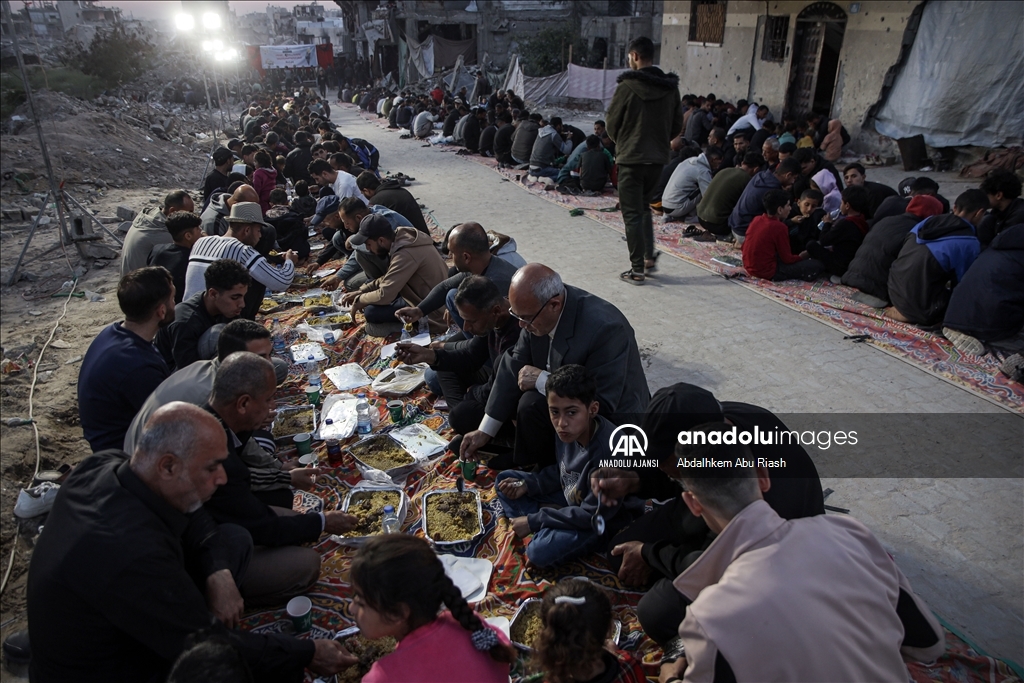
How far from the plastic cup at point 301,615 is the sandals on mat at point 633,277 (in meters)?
5.10

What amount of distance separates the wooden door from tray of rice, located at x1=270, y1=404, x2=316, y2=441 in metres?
12.9

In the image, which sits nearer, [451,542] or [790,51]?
[451,542]

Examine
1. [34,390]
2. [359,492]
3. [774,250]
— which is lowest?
[34,390]

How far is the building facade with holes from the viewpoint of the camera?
1224 centimetres

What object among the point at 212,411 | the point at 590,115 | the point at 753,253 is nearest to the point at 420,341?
the point at 212,411

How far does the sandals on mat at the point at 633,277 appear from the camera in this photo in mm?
7090

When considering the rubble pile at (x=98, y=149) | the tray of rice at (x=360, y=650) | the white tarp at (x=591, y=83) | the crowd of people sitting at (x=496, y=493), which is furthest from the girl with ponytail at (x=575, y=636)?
the white tarp at (x=591, y=83)

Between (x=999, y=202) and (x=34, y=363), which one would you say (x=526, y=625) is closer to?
(x=999, y=202)

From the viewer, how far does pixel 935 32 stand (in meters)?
11.0

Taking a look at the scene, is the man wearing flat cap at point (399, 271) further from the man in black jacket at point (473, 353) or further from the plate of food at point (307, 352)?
the man in black jacket at point (473, 353)

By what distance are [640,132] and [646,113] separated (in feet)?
0.72

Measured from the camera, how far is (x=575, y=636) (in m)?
2.35

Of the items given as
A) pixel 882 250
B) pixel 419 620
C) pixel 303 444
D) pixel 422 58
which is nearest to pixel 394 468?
pixel 303 444

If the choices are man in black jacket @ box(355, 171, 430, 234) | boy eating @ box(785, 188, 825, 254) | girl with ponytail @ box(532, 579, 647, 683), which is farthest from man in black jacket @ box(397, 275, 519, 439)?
boy eating @ box(785, 188, 825, 254)
